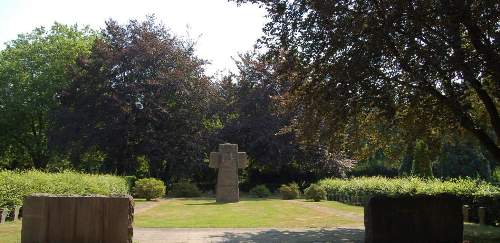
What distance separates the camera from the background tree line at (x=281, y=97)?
12.1 m

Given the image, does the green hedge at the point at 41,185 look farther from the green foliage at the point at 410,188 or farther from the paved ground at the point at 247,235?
Answer: the green foliage at the point at 410,188

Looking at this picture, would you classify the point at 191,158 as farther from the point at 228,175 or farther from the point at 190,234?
the point at 190,234

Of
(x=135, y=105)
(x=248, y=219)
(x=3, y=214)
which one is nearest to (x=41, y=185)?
(x=3, y=214)

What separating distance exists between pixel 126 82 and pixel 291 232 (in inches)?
1067

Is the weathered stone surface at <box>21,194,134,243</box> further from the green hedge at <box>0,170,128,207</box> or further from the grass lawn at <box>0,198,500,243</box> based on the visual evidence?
the green hedge at <box>0,170,128,207</box>

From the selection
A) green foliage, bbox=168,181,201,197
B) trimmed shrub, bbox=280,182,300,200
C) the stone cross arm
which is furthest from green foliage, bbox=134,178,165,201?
trimmed shrub, bbox=280,182,300,200

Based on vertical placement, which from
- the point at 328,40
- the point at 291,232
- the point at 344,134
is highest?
the point at 328,40

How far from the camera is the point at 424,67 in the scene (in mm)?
→ 11711

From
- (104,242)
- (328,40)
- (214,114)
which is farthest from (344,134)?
(214,114)

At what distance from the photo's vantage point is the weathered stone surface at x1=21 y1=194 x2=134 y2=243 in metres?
10.4

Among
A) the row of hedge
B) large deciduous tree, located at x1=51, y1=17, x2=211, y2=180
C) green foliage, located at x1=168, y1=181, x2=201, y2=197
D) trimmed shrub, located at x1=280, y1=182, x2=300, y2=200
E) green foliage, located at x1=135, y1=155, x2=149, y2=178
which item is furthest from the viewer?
green foliage, located at x1=135, y1=155, x2=149, y2=178

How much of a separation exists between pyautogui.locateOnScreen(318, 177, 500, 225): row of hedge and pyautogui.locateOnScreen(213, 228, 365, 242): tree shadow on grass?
1257mm

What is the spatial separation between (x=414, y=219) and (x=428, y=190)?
8.76 m

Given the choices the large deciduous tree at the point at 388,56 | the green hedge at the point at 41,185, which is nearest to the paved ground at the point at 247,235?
the large deciduous tree at the point at 388,56
